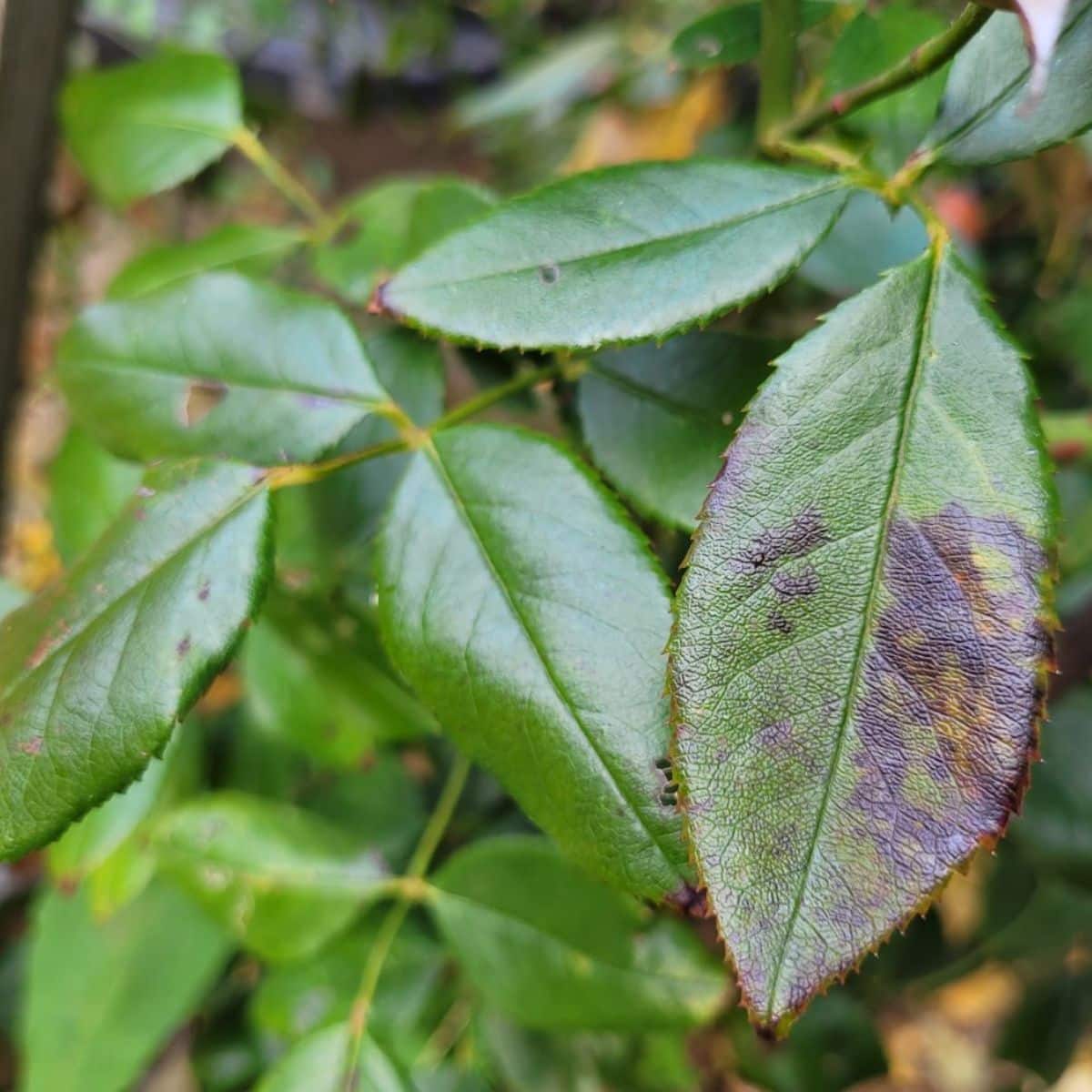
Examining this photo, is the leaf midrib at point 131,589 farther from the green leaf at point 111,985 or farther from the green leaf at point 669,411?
the green leaf at point 111,985

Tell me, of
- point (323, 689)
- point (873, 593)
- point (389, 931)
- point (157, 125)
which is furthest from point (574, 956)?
point (157, 125)

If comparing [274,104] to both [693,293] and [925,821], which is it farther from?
[925,821]

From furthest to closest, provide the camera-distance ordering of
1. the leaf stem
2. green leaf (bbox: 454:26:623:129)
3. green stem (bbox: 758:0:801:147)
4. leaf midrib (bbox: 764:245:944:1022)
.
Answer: green leaf (bbox: 454:26:623:129), the leaf stem, green stem (bbox: 758:0:801:147), leaf midrib (bbox: 764:245:944:1022)

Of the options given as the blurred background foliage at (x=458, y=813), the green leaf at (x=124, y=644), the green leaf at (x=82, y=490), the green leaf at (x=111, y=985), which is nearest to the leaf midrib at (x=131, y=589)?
the green leaf at (x=124, y=644)

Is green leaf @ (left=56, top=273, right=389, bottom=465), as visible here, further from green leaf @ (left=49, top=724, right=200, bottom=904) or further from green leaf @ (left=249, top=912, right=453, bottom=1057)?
green leaf @ (left=249, top=912, right=453, bottom=1057)

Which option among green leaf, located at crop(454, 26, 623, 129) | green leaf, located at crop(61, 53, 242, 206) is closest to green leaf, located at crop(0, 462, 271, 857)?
green leaf, located at crop(61, 53, 242, 206)

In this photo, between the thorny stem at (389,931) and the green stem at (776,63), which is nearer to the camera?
the green stem at (776,63)
